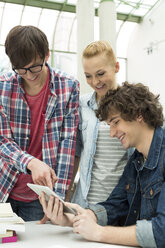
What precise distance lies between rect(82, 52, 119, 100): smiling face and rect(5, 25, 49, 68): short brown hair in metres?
0.35

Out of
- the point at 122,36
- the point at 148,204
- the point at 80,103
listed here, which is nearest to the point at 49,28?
the point at 122,36

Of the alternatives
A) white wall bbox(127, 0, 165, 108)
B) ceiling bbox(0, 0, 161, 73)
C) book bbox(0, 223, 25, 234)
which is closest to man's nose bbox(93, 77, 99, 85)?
book bbox(0, 223, 25, 234)

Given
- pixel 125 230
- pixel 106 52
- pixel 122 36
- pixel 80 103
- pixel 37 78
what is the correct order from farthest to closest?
pixel 122 36
pixel 80 103
pixel 106 52
pixel 37 78
pixel 125 230

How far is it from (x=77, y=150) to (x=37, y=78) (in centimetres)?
54

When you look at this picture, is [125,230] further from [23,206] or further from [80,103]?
[80,103]

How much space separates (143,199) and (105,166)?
431 mm

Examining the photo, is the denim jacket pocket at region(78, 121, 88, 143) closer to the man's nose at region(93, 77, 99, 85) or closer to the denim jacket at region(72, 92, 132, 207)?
the denim jacket at region(72, 92, 132, 207)

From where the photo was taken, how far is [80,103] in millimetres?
2109

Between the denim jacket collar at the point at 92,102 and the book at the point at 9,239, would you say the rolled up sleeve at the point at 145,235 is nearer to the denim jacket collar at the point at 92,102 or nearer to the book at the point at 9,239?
the book at the point at 9,239

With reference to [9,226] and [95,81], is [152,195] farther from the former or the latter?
[95,81]

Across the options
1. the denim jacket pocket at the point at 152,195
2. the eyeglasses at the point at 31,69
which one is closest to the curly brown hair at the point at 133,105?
the denim jacket pocket at the point at 152,195

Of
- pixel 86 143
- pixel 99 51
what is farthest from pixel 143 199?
pixel 99 51

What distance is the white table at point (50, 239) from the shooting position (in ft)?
4.32

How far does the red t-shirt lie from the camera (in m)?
1.89
